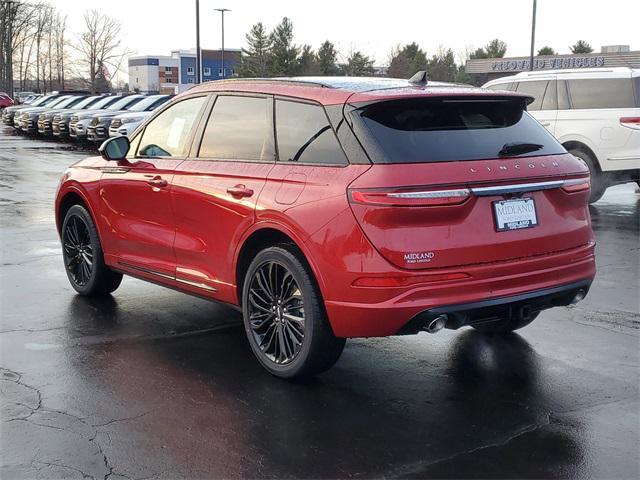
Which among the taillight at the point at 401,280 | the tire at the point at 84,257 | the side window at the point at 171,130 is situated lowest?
the tire at the point at 84,257

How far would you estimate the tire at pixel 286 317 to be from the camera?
4.56 m

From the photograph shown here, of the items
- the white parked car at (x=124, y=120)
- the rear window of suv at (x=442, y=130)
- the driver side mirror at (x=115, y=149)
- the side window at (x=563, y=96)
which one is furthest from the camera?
the white parked car at (x=124, y=120)

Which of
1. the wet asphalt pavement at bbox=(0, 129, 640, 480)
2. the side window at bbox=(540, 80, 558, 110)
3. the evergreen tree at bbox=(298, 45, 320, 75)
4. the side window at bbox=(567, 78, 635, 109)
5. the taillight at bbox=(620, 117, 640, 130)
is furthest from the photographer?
the evergreen tree at bbox=(298, 45, 320, 75)

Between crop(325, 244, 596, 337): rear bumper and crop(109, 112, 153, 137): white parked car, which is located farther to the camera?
crop(109, 112, 153, 137): white parked car

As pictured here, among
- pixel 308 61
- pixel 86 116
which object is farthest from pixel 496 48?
pixel 86 116

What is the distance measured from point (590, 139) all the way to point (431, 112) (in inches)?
358

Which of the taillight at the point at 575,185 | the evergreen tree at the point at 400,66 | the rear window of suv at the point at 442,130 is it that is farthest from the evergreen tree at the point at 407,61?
the rear window of suv at the point at 442,130

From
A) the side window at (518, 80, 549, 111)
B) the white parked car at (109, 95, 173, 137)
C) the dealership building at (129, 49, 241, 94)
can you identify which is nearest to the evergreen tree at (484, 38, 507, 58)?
the dealership building at (129, 49, 241, 94)

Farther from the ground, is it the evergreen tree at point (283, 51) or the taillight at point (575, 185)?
the evergreen tree at point (283, 51)

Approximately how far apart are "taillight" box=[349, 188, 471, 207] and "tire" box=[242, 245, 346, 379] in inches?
24.3

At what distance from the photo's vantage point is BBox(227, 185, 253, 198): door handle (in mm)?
4938

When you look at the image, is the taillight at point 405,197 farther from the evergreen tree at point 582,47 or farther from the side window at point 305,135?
the evergreen tree at point 582,47

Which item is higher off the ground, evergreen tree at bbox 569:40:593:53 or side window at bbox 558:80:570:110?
evergreen tree at bbox 569:40:593:53

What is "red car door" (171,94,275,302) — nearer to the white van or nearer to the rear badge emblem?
the rear badge emblem
